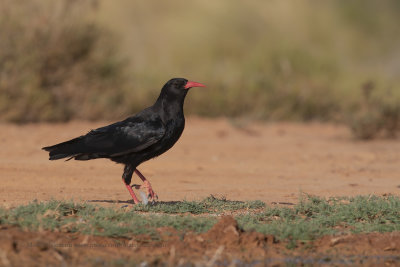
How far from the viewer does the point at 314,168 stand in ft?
39.9

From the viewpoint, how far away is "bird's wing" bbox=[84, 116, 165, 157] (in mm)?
8039

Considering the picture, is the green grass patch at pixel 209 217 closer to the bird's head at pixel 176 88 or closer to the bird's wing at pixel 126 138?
the bird's wing at pixel 126 138

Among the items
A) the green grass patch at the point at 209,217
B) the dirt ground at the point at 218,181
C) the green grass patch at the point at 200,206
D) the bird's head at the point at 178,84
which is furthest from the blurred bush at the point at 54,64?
the green grass patch at the point at 209,217

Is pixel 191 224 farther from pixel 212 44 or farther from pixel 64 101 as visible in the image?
pixel 212 44

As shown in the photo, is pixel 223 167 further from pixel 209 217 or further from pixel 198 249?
pixel 198 249

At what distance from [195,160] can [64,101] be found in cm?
536

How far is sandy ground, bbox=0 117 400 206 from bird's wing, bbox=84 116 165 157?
59 centimetres

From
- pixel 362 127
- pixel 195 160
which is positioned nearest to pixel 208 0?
pixel 362 127

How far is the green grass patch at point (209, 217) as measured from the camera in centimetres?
614

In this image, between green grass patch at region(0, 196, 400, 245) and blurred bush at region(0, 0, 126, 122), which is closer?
green grass patch at region(0, 196, 400, 245)

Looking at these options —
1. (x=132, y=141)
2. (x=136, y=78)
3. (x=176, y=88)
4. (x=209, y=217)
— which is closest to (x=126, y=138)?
(x=132, y=141)

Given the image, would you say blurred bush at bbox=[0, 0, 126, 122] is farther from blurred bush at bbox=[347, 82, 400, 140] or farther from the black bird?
the black bird

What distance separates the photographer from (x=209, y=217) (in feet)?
23.2

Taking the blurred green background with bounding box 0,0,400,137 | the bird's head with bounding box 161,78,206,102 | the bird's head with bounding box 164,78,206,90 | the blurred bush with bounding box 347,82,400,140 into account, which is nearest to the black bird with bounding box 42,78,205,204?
the bird's head with bounding box 161,78,206,102
